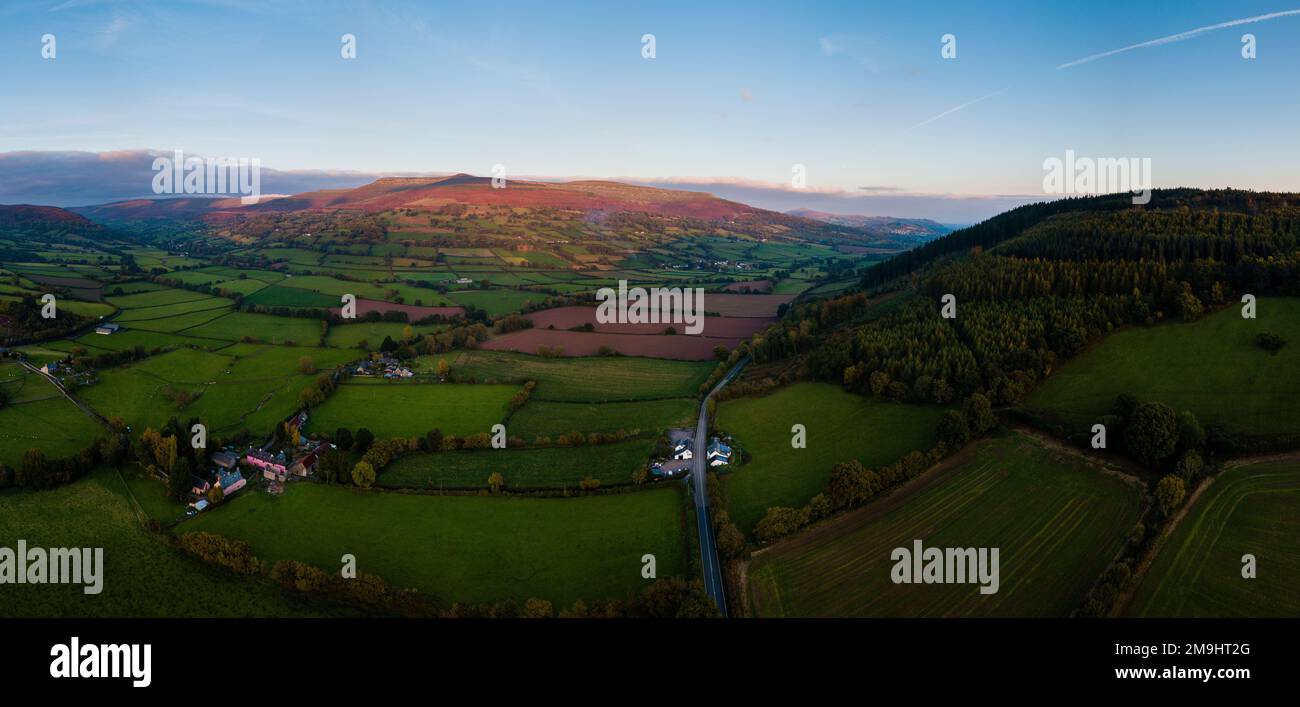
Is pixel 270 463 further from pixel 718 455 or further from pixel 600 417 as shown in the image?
pixel 718 455

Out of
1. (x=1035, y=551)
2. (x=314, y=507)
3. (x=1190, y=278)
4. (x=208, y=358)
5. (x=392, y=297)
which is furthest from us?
(x=392, y=297)

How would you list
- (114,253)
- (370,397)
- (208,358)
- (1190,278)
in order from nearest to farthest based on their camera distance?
(1190,278)
(370,397)
(208,358)
(114,253)

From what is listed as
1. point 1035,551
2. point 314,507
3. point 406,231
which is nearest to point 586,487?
point 314,507

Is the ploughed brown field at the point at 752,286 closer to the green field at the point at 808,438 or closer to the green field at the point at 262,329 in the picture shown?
the green field at the point at 808,438

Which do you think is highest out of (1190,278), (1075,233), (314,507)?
(1075,233)

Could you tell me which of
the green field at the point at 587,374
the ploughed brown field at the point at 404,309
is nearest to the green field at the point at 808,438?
the green field at the point at 587,374

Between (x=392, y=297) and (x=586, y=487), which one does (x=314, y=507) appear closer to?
(x=586, y=487)
